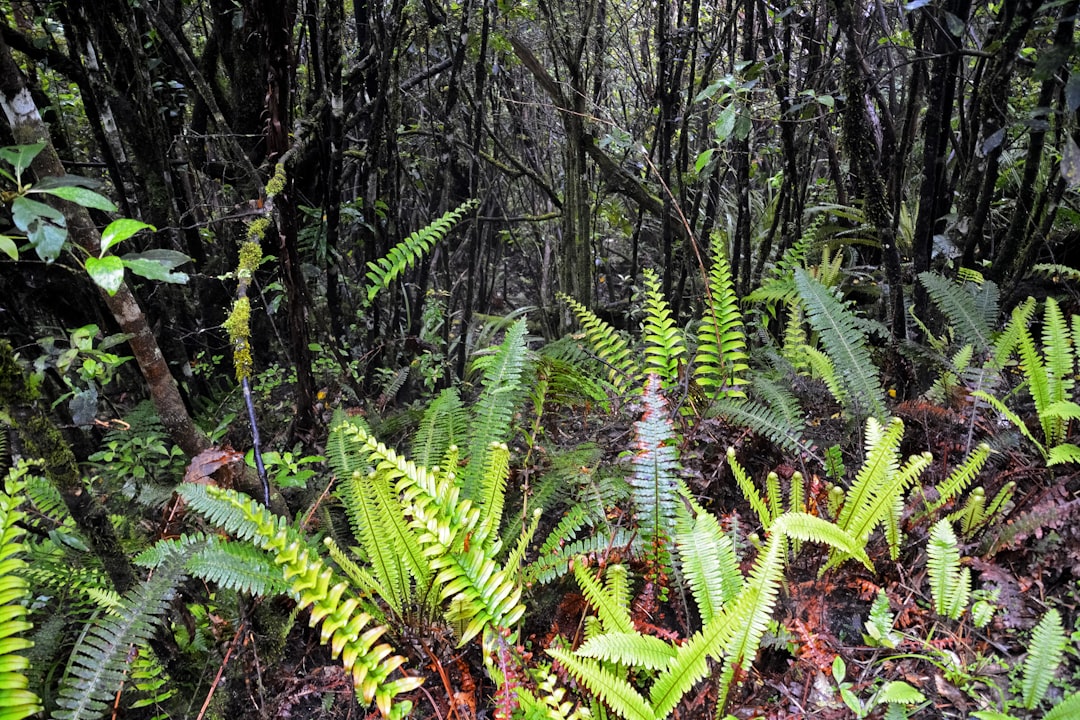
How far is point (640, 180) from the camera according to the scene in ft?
14.8

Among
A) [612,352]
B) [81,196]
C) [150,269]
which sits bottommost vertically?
[612,352]

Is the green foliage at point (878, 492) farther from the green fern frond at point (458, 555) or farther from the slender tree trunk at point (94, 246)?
the slender tree trunk at point (94, 246)

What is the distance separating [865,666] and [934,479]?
2.53 feet

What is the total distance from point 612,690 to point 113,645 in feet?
4.15

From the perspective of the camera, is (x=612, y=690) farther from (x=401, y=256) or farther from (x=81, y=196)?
(x=401, y=256)

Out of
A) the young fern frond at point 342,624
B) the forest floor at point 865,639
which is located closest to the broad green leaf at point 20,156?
the young fern frond at point 342,624

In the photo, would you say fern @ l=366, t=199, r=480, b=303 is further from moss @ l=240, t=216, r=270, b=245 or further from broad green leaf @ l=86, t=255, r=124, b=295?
broad green leaf @ l=86, t=255, r=124, b=295

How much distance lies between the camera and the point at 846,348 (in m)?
2.33

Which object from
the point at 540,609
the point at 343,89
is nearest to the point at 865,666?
the point at 540,609

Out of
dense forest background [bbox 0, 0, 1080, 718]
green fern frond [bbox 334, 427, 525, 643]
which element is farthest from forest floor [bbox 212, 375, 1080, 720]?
green fern frond [bbox 334, 427, 525, 643]

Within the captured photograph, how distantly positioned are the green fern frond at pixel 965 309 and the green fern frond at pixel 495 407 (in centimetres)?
172

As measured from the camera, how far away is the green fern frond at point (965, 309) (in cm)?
241

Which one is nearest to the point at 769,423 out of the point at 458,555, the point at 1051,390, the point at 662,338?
the point at 662,338

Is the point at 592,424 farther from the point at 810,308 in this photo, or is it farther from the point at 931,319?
the point at 931,319
